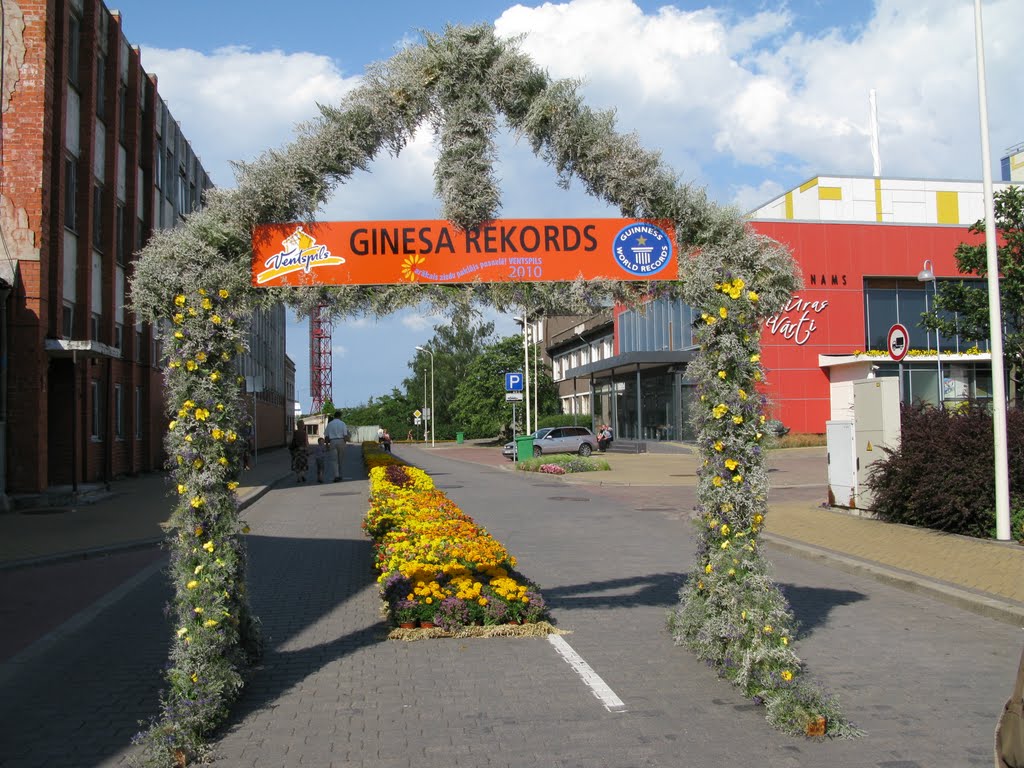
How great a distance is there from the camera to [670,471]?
28891 mm

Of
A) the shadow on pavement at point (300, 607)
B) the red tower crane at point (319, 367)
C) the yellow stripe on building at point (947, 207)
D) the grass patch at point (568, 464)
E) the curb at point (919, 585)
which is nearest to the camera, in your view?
the shadow on pavement at point (300, 607)

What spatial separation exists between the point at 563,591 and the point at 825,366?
116 feet

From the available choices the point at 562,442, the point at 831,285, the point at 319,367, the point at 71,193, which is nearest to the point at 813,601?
the point at 71,193

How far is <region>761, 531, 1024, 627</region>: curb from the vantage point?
7.59 metres

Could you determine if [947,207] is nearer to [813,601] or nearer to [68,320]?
[68,320]

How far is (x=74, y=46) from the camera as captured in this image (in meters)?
20.6

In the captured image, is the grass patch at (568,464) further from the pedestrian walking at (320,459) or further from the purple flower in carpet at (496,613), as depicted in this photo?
the purple flower in carpet at (496,613)

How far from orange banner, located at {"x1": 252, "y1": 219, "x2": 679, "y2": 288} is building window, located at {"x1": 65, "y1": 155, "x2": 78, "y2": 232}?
53.3 ft

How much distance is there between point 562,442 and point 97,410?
76.7ft

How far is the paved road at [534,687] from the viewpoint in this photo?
15.2 feet

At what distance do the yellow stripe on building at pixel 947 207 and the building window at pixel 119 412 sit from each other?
1939 inches

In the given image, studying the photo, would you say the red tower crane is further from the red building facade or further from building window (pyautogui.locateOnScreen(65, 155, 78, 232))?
building window (pyautogui.locateOnScreen(65, 155, 78, 232))

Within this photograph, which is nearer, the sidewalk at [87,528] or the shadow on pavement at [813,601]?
the shadow on pavement at [813,601]

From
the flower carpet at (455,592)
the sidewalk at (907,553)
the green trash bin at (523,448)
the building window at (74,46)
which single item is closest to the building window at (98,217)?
the building window at (74,46)
